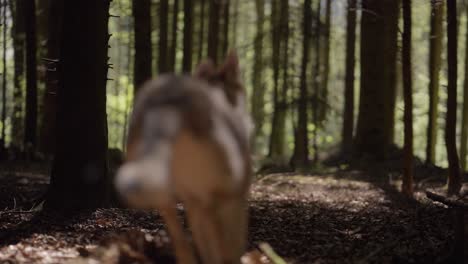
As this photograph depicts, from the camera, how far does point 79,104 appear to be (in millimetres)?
8047

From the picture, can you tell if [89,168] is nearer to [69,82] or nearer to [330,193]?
[69,82]

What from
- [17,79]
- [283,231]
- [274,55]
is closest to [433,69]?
[274,55]

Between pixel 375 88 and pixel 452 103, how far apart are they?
7393 millimetres

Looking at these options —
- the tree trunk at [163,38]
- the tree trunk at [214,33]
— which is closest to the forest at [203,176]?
the tree trunk at [163,38]

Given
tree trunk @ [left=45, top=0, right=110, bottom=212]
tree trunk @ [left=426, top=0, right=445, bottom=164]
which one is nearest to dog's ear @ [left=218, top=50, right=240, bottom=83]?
tree trunk @ [left=45, top=0, right=110, bottom=212]

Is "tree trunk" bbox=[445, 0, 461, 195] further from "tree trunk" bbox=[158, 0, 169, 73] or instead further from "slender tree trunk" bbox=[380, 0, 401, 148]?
"tree trunk" bbox=[158, 0, 169, 73]

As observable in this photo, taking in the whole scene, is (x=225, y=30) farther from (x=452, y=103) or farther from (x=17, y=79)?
(x=452, y=103)

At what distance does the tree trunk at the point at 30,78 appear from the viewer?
17.5 metres

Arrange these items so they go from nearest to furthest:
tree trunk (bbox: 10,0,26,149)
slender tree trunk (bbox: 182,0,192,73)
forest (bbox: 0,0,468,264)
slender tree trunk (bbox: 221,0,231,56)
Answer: forest (bbox: 0,0,468,264) → tree trunk (bbox: 10,0,26,149) → slender tree trunk (bbox: 182,0,192,73) → slender tree trunk (bbox: 221,0,231,56)

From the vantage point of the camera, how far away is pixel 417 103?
33.5m

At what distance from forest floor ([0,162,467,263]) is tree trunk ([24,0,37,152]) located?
641cm

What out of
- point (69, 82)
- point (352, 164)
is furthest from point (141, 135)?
point (352, 164)

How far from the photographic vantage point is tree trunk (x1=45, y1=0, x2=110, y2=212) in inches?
315

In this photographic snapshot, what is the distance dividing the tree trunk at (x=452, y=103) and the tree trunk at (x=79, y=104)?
6.71 m
